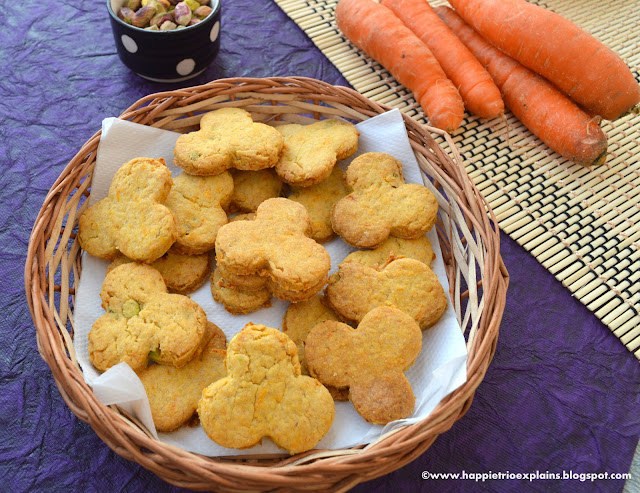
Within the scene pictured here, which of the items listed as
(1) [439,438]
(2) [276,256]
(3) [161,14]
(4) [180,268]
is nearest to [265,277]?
(2) [276,256]

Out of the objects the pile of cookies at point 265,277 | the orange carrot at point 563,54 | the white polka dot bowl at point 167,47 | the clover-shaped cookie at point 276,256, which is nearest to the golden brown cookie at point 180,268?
the pile of cookies at point 265,277

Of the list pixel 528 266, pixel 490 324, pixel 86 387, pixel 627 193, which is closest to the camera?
pixel 86 387

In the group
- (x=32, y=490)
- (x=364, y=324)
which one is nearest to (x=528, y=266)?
(x=364, y=324)

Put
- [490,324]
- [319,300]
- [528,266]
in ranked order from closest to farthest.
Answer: [490,324] < [319,300] < [528,266]

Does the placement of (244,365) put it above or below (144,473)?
above

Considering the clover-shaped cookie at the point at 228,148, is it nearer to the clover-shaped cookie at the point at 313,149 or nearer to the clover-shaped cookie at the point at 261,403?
Result: the clover-shaped cookie at the point at 313,149

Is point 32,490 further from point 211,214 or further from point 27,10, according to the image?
point 27,10
